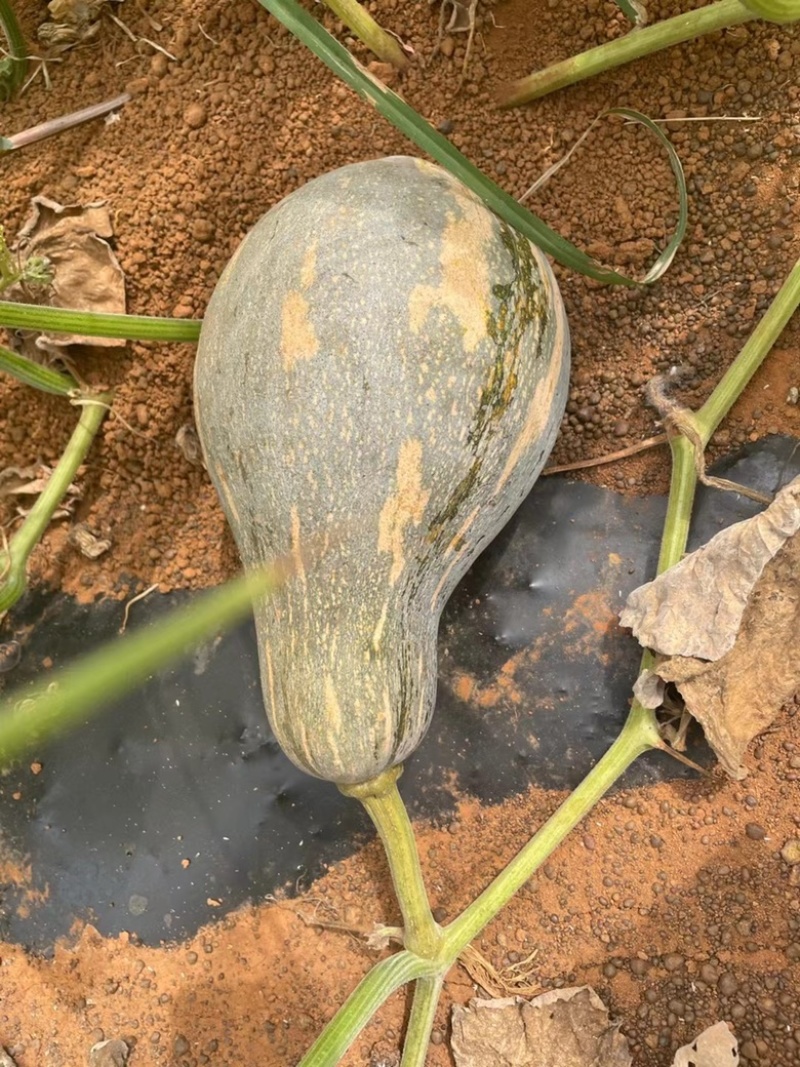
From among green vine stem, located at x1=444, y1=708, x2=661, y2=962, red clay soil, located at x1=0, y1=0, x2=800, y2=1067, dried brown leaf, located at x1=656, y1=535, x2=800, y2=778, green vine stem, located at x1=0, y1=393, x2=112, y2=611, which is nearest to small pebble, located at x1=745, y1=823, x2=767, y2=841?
red clay soil, located at x1=0, y1=0, x2=800, y2=1067

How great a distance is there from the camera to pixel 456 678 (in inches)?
61.8

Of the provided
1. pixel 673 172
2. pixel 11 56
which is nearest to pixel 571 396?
pixel 673 172

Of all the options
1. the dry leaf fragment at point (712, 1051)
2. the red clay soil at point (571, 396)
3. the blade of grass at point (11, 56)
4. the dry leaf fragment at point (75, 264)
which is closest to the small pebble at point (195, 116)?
the red clay soil at point (571, 396)

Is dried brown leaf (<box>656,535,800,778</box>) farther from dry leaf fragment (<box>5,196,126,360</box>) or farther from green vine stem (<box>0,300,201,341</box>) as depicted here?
dry leaf fragment (<box>5,196,126,360</box>)

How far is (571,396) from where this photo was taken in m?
1.55

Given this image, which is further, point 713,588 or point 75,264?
point 75,264

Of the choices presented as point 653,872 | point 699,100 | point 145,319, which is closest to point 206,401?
point 145,319

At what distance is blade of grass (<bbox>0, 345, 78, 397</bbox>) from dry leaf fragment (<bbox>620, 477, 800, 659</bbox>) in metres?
1.10

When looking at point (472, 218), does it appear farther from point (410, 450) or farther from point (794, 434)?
point (794, 434)

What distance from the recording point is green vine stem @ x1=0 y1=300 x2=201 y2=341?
1319mm

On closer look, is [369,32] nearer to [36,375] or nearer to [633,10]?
[633,10]

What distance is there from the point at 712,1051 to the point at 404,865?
573mm

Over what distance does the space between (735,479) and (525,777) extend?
63 cm

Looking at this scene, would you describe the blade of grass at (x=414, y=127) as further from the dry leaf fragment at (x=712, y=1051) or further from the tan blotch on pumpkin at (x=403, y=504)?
the dry leaf fragment at (x=712, y=1051)
